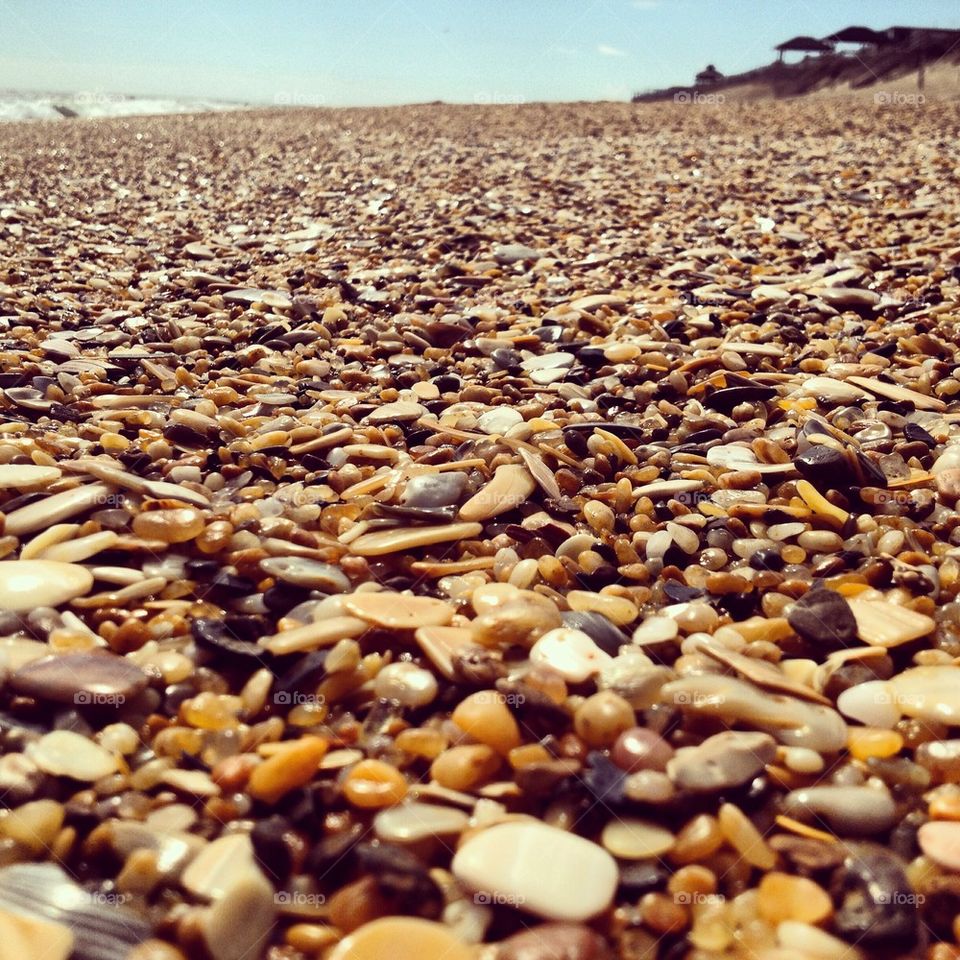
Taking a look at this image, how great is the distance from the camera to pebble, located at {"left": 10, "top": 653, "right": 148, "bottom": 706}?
1530 mm

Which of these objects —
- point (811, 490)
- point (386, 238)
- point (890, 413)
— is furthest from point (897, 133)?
point (811, 490)

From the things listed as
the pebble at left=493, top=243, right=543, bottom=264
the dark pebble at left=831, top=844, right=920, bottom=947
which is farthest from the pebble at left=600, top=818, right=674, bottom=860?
the pebble at left=493, top=243, right=543, bottom=264

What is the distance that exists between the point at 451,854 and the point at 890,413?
87.5 inches

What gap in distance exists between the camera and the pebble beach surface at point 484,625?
1.23 m

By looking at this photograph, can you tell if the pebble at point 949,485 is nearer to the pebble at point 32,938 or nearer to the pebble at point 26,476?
the pebble at point 32,938

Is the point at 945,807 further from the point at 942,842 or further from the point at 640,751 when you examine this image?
the point at 640,751

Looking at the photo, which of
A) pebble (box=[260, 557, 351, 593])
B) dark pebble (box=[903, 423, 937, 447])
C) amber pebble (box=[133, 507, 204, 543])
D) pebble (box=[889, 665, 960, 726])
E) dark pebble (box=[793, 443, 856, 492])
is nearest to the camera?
pebble (box=[889, 665, 960, 726])

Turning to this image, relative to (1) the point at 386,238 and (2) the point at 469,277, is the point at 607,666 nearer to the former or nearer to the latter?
(2) the point at 469,277

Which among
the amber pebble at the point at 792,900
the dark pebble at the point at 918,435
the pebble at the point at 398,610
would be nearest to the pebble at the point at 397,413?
the pebble at the point at 398,610

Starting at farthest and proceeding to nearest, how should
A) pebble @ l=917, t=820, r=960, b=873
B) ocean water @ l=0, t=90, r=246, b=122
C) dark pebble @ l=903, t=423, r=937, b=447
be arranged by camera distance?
1. ocean water @ l=0, t=90, r=246, b=122
2. dark pebble @ l=903, t=423, r=937, b=447
3. pebble @ l=917, t=820, r=960, b=873

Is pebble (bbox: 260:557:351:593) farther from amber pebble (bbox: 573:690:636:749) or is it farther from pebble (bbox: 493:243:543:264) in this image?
pebble (bbox: 493:243:543:264)

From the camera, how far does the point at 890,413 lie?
2.77 meters

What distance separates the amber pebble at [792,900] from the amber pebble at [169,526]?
1.48m

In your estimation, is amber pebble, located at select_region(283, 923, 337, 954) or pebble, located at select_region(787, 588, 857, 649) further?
pebble, located at select_region(787, 588, 857, 649)
